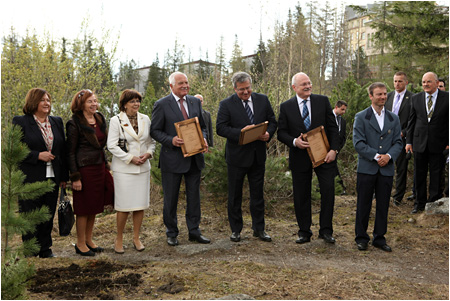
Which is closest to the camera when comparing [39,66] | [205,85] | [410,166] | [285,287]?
[285,287]

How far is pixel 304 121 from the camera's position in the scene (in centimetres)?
589

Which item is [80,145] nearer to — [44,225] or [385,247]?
[44,225]

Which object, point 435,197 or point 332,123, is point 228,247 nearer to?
point 332,123

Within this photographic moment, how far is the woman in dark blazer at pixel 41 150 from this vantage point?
517cm

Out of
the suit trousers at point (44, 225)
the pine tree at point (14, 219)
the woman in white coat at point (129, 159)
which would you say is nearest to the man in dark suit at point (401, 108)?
the woman in white coat at point (129, 159)

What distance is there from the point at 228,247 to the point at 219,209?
195 centimetres

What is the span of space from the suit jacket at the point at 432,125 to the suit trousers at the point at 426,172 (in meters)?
0.15

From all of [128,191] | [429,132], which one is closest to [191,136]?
[128,191]

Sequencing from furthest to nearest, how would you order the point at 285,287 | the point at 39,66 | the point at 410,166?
the point at 39,66
the point at 410,166
the point at 285,287

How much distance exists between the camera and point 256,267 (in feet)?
15.9

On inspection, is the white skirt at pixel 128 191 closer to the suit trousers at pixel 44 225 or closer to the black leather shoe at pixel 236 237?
the suit trousers at pixel 44 225

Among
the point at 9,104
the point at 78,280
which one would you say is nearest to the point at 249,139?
the point at 78,280

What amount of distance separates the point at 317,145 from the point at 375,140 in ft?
2.41

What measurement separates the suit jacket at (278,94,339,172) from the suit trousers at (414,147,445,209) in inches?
99.1
